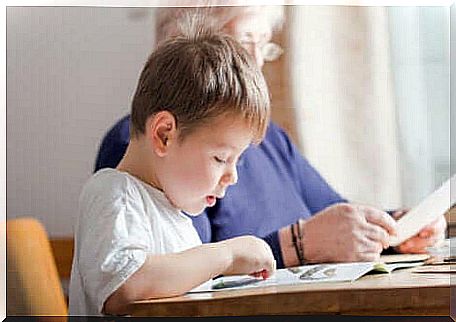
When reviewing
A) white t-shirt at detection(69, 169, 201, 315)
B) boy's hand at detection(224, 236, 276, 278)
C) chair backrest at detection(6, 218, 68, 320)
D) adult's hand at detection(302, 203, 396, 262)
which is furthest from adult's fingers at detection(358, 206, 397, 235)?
chair backrest at detection(6, 218, 68, 320)

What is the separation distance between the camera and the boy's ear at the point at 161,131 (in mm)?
1504

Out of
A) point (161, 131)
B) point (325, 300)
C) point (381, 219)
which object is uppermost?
point (161, 131)

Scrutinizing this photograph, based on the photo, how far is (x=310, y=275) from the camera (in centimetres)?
152

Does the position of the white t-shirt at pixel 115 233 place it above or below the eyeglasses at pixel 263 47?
below

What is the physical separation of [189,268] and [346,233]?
249mm

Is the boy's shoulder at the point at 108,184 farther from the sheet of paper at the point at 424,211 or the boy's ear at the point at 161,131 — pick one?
the sheet of paper at the point at 424,211

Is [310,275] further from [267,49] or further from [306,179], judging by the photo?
[267,49]

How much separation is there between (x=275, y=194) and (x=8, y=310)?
0.44 metres

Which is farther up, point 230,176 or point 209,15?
point 209,15

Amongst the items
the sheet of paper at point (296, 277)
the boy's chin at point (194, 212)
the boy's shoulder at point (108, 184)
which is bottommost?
the sheet of paper at point (296, 277)

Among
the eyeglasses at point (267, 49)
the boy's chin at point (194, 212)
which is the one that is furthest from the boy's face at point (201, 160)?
the eyeglasses at point (267, 49)

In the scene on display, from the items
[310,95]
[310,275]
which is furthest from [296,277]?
[310,95]

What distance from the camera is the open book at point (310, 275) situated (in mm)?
1508

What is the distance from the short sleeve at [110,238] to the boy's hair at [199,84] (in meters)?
0.10
